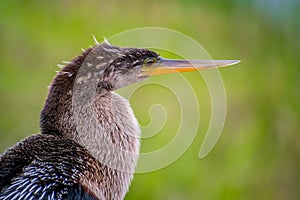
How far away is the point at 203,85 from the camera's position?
27.2 ft

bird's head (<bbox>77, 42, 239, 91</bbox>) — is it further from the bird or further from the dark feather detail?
the dark feather detail

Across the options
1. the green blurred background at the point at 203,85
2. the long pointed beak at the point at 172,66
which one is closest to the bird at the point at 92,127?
the long pointed beak at the point at 172,66

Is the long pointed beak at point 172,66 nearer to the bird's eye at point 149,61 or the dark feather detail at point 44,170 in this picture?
the bird's eye at point 149,61

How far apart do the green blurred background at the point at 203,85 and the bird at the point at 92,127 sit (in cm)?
273

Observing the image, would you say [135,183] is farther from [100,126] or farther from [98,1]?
[100,126]

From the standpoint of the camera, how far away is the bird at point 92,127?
471 centimetres

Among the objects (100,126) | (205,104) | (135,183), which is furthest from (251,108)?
(100,126)

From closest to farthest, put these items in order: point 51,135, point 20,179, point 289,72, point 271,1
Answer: point 20,179, point 51,135, point 271,1, point 289,72

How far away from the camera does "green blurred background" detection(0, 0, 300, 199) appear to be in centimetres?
823

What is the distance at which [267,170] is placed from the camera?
860 cm

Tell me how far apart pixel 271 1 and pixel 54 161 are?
10.4 ft

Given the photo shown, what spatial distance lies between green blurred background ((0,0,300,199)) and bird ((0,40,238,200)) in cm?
273

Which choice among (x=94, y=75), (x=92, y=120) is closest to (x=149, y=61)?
(x=94, y=75)

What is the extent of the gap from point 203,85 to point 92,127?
333 centimetres
